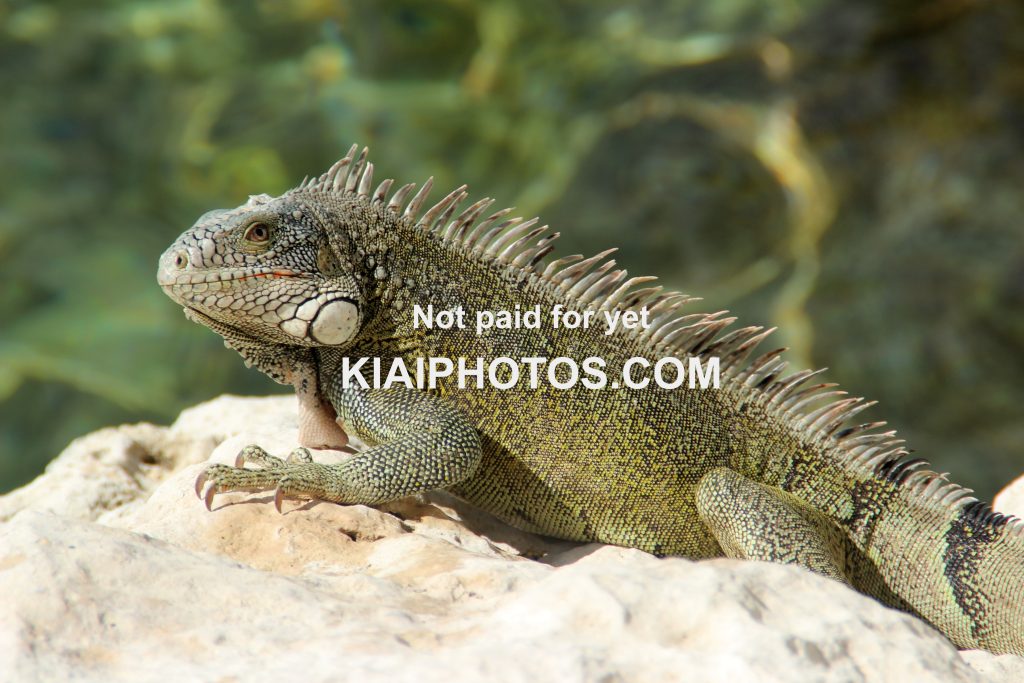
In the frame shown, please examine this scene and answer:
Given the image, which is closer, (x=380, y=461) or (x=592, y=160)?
(x=380, y=461)

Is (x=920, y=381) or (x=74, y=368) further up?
(x=920, y=381)

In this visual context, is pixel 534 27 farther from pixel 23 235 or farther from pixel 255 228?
pixel 255 228

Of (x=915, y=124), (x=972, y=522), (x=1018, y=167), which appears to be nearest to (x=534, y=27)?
(x=915, y=124)

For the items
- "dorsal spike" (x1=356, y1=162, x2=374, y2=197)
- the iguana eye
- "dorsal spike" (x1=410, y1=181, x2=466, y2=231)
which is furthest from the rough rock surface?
"dorsal spike" (x1=356, y1=162, x2=374, y2=197)

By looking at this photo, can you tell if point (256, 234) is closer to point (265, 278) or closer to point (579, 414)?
point (265, 278)

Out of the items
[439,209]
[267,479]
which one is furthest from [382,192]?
[267,479]

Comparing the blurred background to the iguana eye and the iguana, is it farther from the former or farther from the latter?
the iguana eye
